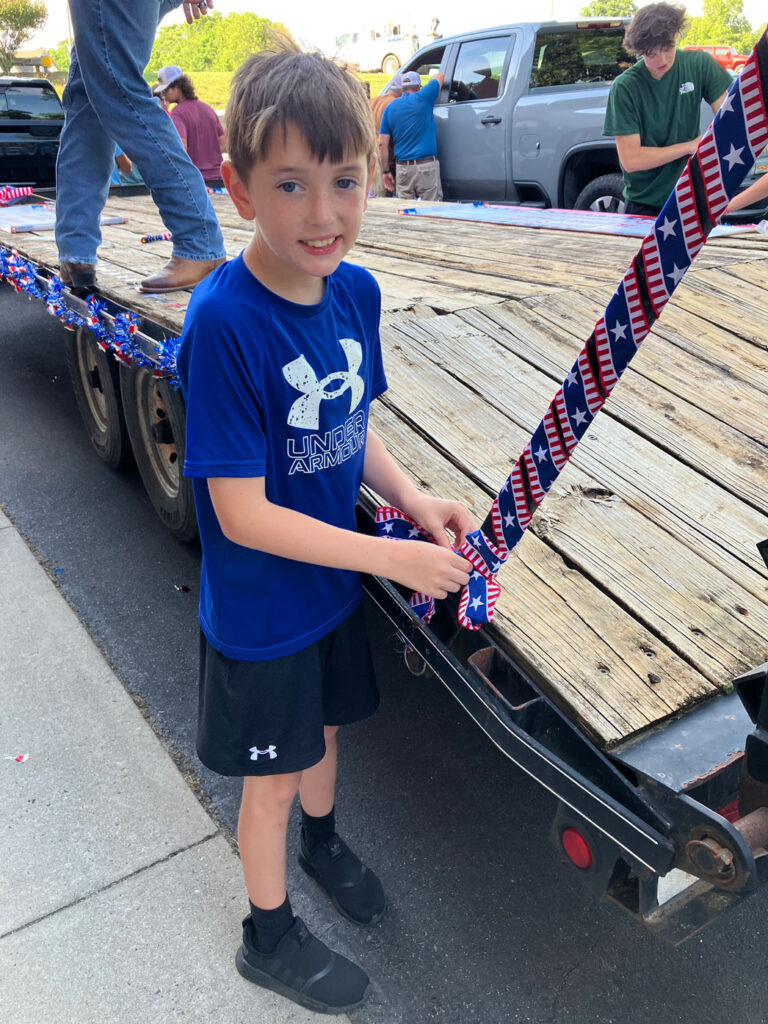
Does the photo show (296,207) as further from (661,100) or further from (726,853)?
(661,100)

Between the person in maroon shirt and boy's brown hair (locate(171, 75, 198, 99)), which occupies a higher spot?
boy's brown hair (locate(171, 75, 198, 99))

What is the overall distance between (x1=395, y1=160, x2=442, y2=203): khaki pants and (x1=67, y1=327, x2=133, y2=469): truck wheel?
552 centimetres

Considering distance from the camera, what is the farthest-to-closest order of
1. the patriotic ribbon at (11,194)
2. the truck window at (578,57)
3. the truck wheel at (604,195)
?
the truck window at (578,57), the truck wheel at (604,195), the patriotic ribbon at (11,194)

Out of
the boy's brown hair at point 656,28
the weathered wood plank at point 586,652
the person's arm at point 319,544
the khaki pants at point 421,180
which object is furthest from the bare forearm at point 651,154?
the khaki pants at point 421,180

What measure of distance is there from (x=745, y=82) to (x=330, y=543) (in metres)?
0.84

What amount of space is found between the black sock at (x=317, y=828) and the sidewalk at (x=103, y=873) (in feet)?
0.71

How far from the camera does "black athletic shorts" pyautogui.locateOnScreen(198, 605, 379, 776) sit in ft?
5.24

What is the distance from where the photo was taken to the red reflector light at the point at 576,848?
4.77 ft

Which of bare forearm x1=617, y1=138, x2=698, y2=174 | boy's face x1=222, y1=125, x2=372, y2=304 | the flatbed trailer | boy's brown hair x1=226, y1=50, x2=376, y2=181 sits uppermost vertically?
boy's brown hair x1=226, y1=50, x2=376, y2=181

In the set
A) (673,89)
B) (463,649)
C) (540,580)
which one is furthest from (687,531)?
(673,89)

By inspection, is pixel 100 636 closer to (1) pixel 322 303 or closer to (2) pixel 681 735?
(1) pixel 322 303

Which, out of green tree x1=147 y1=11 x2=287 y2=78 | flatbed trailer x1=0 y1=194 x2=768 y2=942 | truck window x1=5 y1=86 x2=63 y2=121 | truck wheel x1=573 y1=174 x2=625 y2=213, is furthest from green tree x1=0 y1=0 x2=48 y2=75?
flatbed trailer x1=0 y1=194 x2=768 y2=942

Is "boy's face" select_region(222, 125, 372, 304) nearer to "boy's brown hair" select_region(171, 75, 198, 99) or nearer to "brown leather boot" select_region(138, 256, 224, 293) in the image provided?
"brown leather boot" select_region(138, 256, 224, 293)

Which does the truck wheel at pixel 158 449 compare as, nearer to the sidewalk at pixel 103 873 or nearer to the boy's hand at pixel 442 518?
the sidewalk at pixel 103 873
